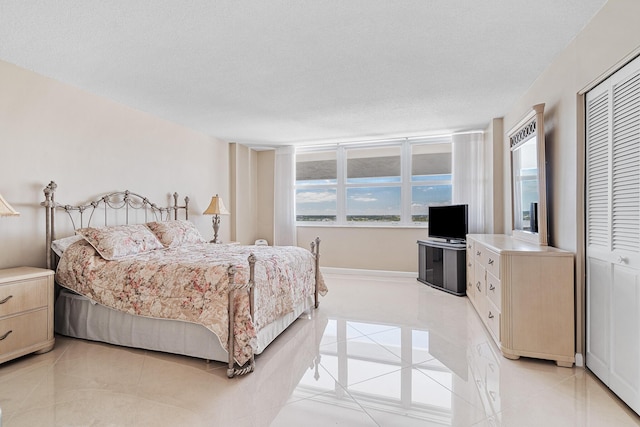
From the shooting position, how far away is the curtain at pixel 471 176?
4.91m

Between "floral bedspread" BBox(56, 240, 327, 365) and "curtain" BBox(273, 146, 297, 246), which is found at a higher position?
"curtain" BBox(273, 146, 297, 246)

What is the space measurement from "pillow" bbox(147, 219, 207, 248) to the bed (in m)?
0.21

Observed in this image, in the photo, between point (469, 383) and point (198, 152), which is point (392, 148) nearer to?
point (198, 152)

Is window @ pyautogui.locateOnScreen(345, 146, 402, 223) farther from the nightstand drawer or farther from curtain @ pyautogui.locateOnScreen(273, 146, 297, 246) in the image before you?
the nightstand drawer

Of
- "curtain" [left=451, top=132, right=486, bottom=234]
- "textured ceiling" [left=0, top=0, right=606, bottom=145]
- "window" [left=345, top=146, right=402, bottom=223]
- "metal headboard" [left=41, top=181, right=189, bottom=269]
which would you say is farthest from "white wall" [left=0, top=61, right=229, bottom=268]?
"curtain" [left=451, top=132, right=486, bottom=234]

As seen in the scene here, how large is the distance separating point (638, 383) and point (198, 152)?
17.2ft

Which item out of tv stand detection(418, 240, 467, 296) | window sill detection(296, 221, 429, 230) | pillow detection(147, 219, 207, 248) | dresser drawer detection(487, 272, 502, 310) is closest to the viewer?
dresser drawer detection(487, 272, 502, 310)

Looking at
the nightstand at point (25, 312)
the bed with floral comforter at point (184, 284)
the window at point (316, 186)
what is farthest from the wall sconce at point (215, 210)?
the nightstand at point (25, 312)

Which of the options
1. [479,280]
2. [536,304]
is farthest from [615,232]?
[479,280]

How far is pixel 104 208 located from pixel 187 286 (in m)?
1.86

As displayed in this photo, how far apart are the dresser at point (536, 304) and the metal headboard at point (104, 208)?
12.9 ft

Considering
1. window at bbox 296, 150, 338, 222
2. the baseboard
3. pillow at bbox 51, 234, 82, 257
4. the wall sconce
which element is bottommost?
the baseboard

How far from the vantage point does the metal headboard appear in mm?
2902

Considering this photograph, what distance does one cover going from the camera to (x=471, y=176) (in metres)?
4.96
